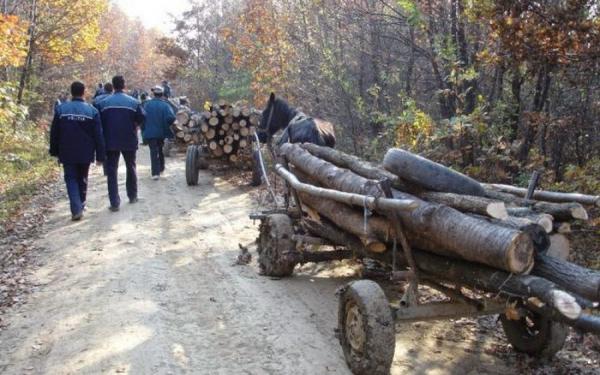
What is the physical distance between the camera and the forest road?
182 inches

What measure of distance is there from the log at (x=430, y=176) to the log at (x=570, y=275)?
3.28 feet

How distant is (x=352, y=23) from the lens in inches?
569

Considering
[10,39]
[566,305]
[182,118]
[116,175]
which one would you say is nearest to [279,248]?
[566,305]

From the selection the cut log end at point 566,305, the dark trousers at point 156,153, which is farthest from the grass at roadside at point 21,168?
the cut log end at point 566,305

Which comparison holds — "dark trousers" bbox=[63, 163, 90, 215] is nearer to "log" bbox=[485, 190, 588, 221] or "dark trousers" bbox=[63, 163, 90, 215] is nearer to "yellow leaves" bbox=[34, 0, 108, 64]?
"log" bbox=[485, 190, 588, 221]

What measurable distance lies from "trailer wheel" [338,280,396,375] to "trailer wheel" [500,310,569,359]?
1.16 m

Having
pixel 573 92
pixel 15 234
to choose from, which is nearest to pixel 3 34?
pixel 15 234

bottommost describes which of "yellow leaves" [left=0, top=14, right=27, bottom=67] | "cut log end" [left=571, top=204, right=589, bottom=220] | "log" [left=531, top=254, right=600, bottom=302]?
"log" [left=531, top=254, right=600, bottom=302]

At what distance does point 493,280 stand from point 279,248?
315cm

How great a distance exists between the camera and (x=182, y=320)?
5438mm

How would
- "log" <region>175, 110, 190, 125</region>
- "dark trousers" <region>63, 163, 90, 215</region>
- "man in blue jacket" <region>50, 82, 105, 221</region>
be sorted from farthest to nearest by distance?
"log" <region>175, 110, 190, 125</region> < "dark trousers" <region>63, 163, 90, 215</region> < "man in blue jacket" <region>50, 82, 105, 221</region>

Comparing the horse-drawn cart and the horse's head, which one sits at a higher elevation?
the horse's head

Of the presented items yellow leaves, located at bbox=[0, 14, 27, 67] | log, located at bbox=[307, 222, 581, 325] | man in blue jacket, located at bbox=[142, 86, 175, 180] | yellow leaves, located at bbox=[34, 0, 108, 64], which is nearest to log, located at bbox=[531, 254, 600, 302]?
log, located at bbox=[307, 222, 581, 325]

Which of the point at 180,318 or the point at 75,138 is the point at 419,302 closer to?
the point at 180,318
